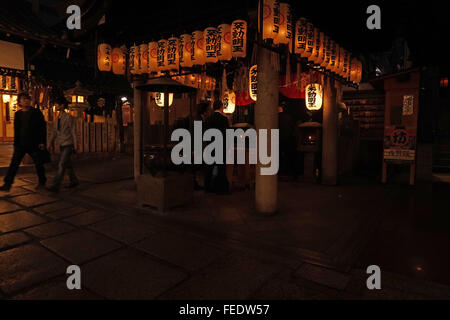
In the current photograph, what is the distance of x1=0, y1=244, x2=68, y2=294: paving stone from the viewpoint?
2.90 metres

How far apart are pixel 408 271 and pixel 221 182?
469 centimetres

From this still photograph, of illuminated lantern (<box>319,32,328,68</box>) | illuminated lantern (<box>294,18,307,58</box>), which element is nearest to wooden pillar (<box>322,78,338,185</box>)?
illuminated lantern (<box>319,32,328,68</box>)

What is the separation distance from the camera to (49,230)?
4.47m

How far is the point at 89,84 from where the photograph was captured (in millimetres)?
15641

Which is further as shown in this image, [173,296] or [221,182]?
[221,182]

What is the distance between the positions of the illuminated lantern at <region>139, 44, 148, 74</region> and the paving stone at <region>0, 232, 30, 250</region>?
571 cm

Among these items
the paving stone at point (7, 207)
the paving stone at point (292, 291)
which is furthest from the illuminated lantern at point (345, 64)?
the paving stone at point (7, 207)

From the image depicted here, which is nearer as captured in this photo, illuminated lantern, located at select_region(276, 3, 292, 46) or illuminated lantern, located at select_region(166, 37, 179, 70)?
illuminated lantern, located at select_region(276, 3, 292, 46)

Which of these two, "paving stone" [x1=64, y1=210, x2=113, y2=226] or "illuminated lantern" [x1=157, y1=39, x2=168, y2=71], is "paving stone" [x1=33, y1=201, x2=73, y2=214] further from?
"illuminated lantern" [x1=157, y1=39, x2=168, y2=71]

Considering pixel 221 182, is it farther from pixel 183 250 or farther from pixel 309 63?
pixel 309 63

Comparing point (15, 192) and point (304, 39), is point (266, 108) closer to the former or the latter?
point (304, 39)

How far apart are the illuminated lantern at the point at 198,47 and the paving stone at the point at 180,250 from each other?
494 centimetres

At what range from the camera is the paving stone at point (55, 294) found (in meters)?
2.65
